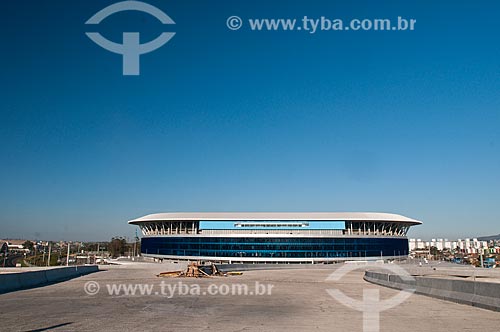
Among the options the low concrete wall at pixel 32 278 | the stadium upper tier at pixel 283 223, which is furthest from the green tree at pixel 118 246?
the low concrete wall at pixel 32 278

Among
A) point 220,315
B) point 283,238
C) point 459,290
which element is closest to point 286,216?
point 283,238

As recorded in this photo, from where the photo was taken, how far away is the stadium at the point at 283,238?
101 metres

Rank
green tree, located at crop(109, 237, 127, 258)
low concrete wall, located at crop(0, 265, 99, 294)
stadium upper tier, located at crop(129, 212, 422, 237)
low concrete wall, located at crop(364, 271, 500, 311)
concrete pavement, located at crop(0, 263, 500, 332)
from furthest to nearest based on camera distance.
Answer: green tree, located at crop(109, 237, 127, 258) → stadium upper tier, located at crop(129, 212, 422, 237) → low concrete wall, located at crop(0, 265, 99, 294) → low concrete wall, located at crop(364, 271, 500, 311) → concrete pavement, located at crop(0, 263, 500, 332)

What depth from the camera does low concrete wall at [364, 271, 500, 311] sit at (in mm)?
13402

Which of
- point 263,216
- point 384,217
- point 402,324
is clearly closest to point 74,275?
point 402,324

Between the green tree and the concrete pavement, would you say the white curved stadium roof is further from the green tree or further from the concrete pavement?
the concrete pavement

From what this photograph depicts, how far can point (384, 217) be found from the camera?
105750 mm

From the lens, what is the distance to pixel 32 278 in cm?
2473

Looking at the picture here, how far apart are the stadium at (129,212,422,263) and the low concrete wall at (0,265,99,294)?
225 ft

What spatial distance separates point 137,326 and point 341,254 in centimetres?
9533

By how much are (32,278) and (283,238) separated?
80.2m

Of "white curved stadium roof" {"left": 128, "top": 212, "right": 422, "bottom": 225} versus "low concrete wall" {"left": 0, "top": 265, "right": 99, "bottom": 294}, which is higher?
"white curved stadium roof" {"left": 128, "top": 212, "right": 422, "bottom": 225}

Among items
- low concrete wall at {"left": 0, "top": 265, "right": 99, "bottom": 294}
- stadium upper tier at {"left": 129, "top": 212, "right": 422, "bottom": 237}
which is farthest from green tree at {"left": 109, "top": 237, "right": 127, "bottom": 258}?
low concrete wall at {"left": 0, "top": 265, "right": 99, "bottom": 294}

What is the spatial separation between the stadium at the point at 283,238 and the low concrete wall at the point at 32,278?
6848cm
